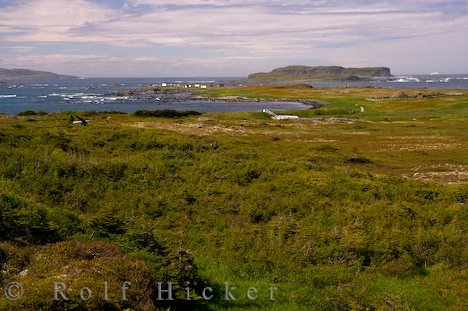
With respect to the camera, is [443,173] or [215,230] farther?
[443,173]

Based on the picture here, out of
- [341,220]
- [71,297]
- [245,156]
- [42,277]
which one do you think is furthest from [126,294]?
[245,156]

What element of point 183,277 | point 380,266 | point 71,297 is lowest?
point 380,266

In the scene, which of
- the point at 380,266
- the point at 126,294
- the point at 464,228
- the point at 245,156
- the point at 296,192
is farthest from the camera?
the point at 245,156

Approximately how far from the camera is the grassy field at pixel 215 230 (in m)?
11.0

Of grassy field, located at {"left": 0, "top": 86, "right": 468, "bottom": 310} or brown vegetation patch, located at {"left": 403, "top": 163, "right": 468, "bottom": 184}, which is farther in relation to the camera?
brown vegetation patch, located at {"left": 403, "top": 163, "right": 468, "bottom": 184}

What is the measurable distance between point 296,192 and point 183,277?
11714mm

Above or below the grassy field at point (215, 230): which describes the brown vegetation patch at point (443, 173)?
below

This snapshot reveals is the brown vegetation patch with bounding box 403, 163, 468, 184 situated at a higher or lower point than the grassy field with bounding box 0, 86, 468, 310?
lower

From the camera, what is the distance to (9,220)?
42.4 ft

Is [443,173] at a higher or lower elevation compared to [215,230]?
lower

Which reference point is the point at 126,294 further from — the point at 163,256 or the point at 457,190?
the point at 457,190

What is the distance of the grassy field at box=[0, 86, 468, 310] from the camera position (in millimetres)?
10957

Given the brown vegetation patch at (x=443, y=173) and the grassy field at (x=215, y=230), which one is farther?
the brown vegetation patch at (x=443, y=173)

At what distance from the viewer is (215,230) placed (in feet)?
60.2
